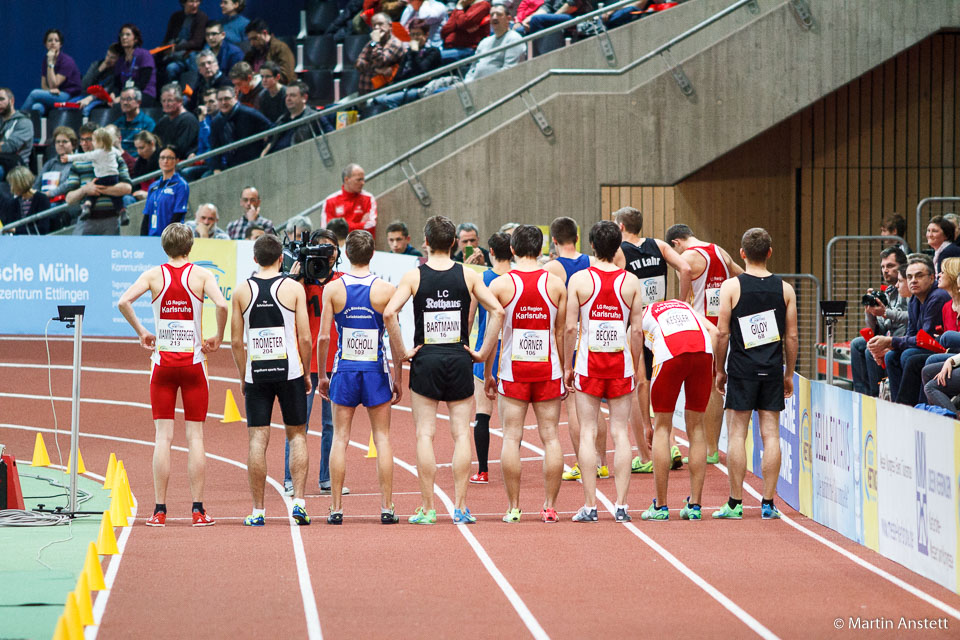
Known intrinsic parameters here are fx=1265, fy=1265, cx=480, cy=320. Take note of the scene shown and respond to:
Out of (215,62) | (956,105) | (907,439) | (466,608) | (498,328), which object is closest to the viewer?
(466,608)

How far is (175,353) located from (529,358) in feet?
7.84

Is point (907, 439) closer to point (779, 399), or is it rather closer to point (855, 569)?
point (855, 569)

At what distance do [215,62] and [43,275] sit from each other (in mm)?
5049

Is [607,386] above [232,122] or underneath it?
underneath

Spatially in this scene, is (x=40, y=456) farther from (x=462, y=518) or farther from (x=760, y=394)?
(x=760, y=394)

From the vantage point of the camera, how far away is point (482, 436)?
33.1 ft

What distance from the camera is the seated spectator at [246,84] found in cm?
1844

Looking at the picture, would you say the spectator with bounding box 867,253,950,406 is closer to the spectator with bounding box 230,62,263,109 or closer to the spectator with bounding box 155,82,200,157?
the spectator with bounding box 230,62,263,109

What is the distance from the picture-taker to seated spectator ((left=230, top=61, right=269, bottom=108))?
1844 centimetres

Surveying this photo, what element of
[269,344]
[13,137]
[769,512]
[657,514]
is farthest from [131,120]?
[769,512]

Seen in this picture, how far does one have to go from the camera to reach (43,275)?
52.5 feet

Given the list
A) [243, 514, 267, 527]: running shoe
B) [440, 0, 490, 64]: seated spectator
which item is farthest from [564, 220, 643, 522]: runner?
[440, 0, 490, 64]: seated spectator

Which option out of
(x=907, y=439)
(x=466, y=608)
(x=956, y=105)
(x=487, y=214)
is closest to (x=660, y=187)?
(x=487, y=214)

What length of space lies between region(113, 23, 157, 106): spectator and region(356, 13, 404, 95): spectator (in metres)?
4.47
